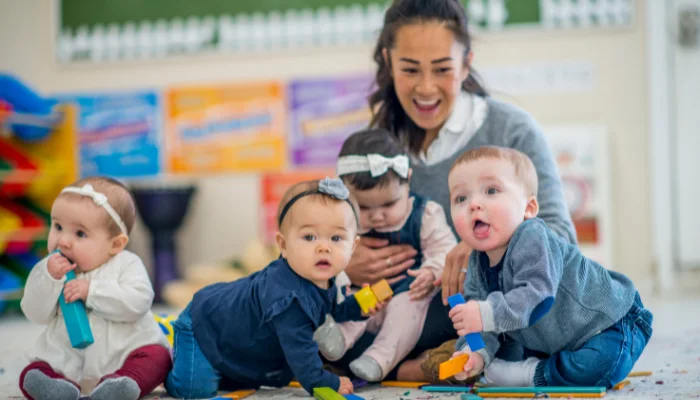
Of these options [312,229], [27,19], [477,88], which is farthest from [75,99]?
[312,229]

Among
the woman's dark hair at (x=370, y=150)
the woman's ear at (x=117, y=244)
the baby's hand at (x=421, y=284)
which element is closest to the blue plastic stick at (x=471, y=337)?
the baby's hand at (x=421, y=284)

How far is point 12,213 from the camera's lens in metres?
4.34

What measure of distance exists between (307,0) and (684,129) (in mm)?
2356

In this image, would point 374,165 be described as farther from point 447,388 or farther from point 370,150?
point 447,388

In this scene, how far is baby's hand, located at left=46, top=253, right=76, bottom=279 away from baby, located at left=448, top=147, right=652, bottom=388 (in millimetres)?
895

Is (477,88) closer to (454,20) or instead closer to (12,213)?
(454,20)

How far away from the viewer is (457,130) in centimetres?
236

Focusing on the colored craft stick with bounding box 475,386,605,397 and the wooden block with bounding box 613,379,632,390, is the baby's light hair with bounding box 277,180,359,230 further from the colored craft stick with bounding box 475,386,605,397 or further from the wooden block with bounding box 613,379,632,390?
the wooden block with bounding box 613,379,632,390

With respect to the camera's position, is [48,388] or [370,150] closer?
[48,388]

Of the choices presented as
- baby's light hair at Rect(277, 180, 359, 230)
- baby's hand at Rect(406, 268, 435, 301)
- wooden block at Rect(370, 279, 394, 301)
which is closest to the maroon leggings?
baby's light hair at Rect(277, 180, 359, 230)

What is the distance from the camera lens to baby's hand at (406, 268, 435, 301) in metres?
2.10

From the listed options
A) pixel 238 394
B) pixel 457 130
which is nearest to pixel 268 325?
pixel 238 394

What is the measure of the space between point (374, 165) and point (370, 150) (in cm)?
5

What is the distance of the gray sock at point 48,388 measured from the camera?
5.87 feet
